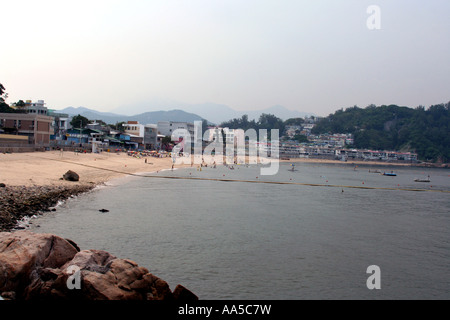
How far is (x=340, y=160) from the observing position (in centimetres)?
19875

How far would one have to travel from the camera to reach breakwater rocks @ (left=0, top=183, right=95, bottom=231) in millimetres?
19108

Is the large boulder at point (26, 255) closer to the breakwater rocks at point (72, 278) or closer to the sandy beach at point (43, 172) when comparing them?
the breakwater rocks at point (72, 278)

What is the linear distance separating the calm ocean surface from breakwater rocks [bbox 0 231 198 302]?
12.5 ft

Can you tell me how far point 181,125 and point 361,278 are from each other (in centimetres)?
12505

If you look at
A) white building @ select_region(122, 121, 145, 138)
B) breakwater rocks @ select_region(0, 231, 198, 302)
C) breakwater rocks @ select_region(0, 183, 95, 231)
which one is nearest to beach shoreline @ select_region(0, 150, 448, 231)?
breakwater rocks @ select_region(0, 183, 95, 231)

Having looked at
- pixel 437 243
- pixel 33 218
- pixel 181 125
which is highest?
pixel 181 125

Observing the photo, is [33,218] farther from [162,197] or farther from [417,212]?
[417,212]

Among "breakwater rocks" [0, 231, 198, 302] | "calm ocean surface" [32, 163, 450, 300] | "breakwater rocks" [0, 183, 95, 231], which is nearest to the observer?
"breakwater rocks" [0, 231, 198, 302]

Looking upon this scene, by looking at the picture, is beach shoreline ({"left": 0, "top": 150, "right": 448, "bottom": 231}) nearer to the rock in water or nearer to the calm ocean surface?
the rock in water

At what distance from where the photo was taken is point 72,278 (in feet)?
32.3

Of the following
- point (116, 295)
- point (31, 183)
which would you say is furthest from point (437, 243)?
point (31, 183)

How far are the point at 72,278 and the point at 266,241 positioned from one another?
44.7 feet

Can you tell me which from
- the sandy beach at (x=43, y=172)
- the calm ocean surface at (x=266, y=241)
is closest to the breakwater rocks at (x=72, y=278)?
the calm ocean surface at (x=266, y=241)

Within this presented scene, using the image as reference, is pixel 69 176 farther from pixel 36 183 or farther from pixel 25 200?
pixel 25 200
